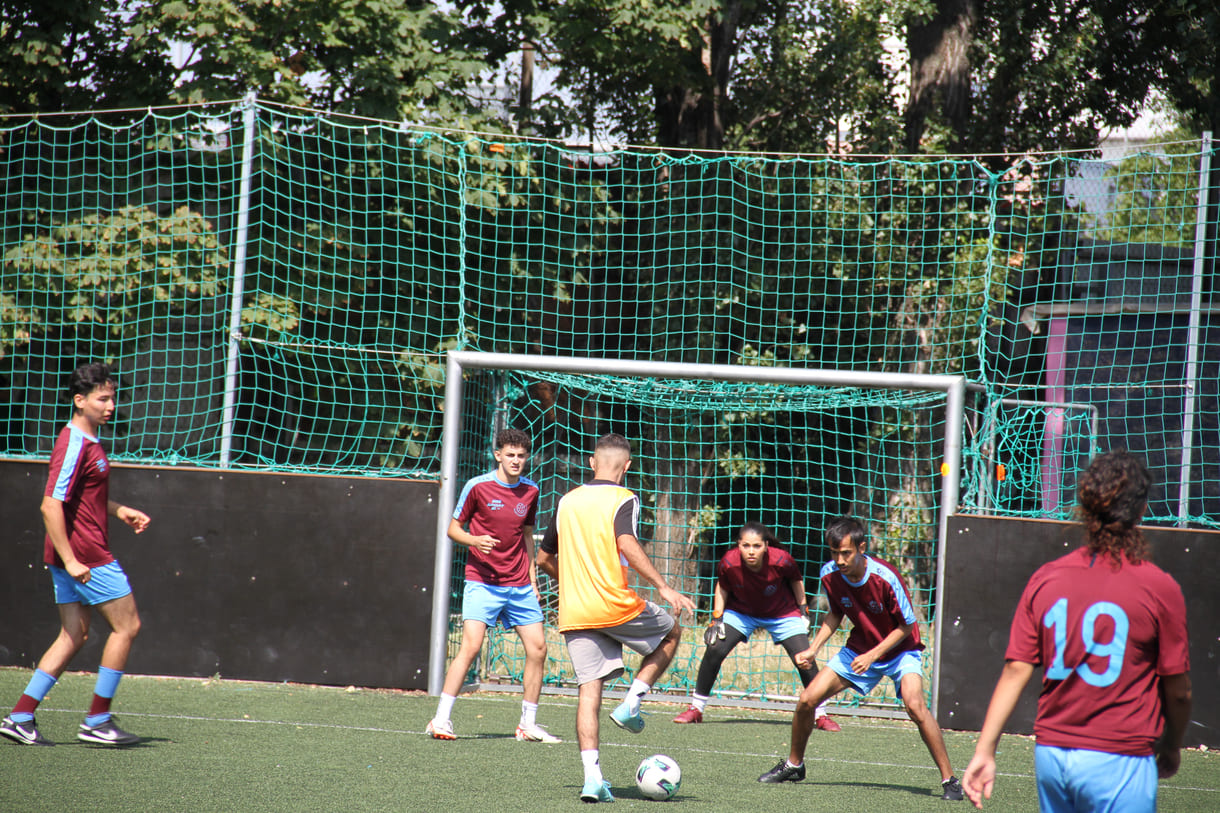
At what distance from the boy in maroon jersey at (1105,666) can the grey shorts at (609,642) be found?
2.39m

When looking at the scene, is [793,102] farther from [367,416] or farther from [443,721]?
[443,721]

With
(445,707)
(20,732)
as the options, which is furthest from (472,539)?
(20,732)

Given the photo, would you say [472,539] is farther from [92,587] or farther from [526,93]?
[526,93]

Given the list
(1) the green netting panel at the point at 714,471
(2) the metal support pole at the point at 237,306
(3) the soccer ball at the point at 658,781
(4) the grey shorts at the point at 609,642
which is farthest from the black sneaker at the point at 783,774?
(2) the metal support pole at the point at 237,306

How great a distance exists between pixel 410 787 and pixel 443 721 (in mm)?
1359

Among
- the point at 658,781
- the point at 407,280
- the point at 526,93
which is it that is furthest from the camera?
the point at 526,93

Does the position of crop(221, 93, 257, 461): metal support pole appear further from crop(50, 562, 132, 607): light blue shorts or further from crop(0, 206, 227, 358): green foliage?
crop(50, 562, 132, 607): light blue shorts

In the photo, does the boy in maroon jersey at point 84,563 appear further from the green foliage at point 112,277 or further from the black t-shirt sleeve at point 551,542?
the green foliage at point 112,277

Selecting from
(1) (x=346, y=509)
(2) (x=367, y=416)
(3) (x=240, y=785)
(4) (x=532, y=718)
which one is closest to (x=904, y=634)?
(4) (x=532, y=718)

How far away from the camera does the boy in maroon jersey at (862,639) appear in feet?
18.1

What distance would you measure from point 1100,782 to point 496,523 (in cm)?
450

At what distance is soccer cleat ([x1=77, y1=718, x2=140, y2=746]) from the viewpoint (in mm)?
5613

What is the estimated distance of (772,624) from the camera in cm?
774

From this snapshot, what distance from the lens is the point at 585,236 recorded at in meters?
12.3
